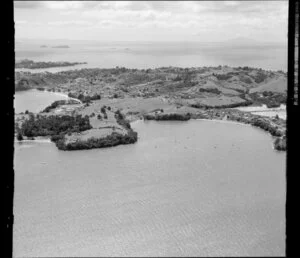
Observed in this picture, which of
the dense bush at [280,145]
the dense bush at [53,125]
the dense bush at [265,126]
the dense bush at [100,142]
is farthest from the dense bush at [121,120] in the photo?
the dense bush at [280,145]

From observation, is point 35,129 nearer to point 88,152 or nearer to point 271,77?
point 88,152

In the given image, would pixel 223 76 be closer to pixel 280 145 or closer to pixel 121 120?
pixel 121 120

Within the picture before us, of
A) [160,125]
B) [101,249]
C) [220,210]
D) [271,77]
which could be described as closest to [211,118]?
[160,125]

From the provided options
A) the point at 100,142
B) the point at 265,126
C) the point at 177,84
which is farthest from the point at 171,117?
the point at 177,84

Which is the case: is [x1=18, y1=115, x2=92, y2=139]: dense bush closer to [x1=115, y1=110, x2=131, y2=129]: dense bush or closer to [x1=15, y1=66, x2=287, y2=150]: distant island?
[x1=15, y1=66, x2=287, y2=150]: distant island

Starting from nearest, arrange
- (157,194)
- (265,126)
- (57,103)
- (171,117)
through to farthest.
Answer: (157,194)
(265,126)
(171,117)
(57,103)

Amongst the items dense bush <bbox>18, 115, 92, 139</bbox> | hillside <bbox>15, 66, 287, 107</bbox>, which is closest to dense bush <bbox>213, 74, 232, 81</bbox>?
hillside <bbox>15, 66, 287, 107</bbox>

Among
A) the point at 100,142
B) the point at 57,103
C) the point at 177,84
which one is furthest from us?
the point at 177,84
